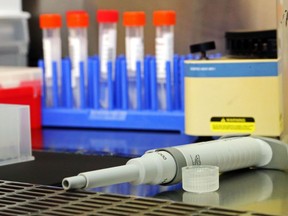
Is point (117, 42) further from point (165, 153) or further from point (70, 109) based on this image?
point (165, 153)

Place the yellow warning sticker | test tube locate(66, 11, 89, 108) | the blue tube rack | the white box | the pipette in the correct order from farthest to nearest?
test tube locate(66, 11, 89, 108) < the blue tube rack < the yellow warning sticker < the white box < the pipette

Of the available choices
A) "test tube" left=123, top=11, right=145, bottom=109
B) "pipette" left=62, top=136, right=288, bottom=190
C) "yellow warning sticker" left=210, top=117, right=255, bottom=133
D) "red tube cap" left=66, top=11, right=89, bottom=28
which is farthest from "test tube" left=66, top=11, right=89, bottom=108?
"pipette" left=62, top=136, right=288, bottom=190

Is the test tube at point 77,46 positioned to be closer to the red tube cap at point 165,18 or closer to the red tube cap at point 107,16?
the red tube cap at point 107,16

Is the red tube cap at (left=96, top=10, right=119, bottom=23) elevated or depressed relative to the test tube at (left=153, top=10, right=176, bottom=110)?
elevated

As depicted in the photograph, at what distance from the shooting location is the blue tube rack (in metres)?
1.42

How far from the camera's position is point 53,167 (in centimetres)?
94

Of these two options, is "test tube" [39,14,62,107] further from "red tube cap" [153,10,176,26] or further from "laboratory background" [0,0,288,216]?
"red tube cap" [153,10,176,26]

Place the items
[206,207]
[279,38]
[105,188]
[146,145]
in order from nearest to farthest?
[206,207] → [105,188] → [279,38] → [146,145]

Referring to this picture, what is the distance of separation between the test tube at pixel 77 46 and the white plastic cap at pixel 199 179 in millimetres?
763

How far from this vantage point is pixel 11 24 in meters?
1.77

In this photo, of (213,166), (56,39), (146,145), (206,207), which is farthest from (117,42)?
(206,207)

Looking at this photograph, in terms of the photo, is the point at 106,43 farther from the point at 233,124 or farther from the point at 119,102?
the point at 233,124

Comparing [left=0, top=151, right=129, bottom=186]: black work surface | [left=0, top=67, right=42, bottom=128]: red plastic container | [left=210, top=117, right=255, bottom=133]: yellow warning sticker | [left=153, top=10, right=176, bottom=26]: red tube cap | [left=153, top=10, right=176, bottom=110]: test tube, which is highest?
[left=153, top=10, right=176, bottom=26]: red tube cap

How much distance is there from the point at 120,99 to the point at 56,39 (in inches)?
9.7
